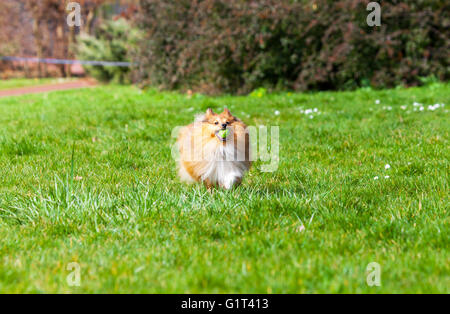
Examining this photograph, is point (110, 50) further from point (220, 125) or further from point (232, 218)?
point (232, 218)

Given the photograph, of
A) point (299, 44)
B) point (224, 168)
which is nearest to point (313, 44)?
point (299, 44)

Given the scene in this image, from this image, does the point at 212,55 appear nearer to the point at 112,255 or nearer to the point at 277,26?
the point at 277,26

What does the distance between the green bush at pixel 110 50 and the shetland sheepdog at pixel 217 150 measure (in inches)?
528

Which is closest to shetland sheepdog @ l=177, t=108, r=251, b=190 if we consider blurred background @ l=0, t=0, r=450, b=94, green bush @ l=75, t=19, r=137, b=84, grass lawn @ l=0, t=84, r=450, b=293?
grass lawn @ l=0, t=84, r=450, b=293

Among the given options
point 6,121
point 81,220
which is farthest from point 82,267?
point 6,121

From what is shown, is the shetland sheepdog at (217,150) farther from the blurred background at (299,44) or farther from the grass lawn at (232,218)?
the blurred background at (299,44)

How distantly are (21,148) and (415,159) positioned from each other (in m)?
4.02

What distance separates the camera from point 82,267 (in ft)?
7.76

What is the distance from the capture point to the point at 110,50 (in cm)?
1677

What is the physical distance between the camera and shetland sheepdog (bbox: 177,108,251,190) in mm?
3383

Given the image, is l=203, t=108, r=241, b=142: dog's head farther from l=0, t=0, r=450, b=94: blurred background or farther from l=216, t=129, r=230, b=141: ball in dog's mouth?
l=0, t=0, r=450, b=94: blurred background

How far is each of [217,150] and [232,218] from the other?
0.59m

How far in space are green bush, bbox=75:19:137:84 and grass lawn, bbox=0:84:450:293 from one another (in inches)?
442

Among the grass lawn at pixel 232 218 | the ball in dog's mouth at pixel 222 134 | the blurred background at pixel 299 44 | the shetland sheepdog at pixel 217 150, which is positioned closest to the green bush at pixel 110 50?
the blurred background at pixel 299 44
